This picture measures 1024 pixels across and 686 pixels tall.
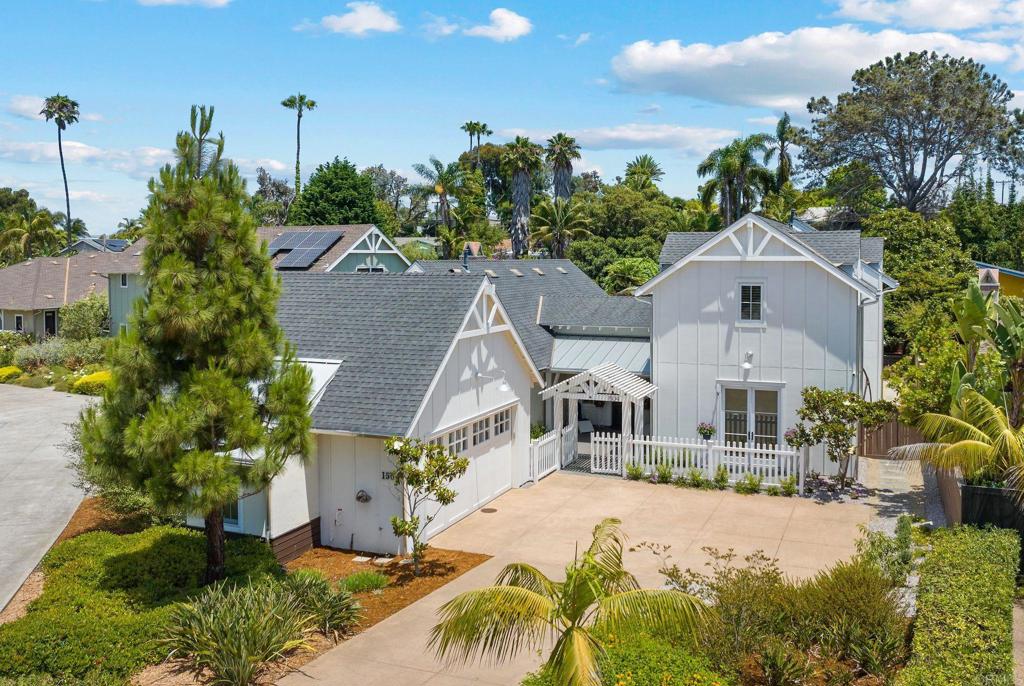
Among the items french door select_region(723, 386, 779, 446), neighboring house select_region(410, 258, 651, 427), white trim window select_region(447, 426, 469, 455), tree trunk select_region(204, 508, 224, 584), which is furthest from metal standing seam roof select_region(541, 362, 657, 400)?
tree trunk select_region(204, 508, 224, 584)

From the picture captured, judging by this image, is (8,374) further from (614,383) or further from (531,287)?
(614,383)

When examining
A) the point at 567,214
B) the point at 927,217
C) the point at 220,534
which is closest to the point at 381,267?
the point at 567,214

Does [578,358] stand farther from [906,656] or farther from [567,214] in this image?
[567,214]

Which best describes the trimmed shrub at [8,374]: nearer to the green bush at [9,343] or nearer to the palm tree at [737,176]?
the green bush at [9,343]

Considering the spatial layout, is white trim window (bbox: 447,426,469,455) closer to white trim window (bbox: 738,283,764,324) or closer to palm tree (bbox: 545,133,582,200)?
white trim window (bbox: 738,283,764,324)

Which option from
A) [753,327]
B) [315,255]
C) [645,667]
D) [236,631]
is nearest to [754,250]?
[753,327]

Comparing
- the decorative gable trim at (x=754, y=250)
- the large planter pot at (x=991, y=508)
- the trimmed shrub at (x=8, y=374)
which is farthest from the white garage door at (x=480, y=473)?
the trimmed shrub at (x=8, y=374)
